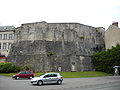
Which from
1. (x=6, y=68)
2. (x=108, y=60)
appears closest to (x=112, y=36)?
(x=108, y=60)

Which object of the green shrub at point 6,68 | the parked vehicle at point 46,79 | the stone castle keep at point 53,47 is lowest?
the parked vehicle at point 46,79

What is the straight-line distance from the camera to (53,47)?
45219 mm

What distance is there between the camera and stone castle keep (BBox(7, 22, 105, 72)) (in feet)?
140

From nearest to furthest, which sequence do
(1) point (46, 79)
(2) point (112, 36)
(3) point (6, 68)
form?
(1) point (46, 79) < (3) point (6, 68) < (2) point (112, 36)

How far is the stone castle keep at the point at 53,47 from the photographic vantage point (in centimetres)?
4278

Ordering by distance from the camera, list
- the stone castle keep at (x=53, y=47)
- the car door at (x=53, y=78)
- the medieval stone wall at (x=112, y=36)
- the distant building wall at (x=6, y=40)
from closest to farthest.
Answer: the car door at (x=53, y=78) → the stone castle keep at (x=53, y=47) → the medieval stone wall at (x=112, y=36) → the distant building wall at (x=6, y=40)

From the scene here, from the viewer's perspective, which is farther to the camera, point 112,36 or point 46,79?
point 112,36

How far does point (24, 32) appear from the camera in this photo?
47094mm

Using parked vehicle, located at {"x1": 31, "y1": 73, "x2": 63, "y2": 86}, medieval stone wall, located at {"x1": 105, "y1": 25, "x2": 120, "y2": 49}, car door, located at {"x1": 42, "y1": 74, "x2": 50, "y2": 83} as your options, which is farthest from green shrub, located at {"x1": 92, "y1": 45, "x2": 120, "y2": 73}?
car door, located at {"x1": 42, "y1": 74, "x2": 50, "y2": 83}

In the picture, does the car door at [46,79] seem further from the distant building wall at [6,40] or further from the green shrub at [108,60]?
Result: the distant building wall at [6,40]

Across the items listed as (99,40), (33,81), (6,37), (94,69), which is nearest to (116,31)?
(99,40)

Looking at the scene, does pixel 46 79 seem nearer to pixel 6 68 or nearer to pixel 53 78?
pixel 53 78

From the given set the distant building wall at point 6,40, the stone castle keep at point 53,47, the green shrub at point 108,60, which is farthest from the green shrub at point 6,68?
the distant building wall at point 6,40

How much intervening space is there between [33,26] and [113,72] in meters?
22.5
